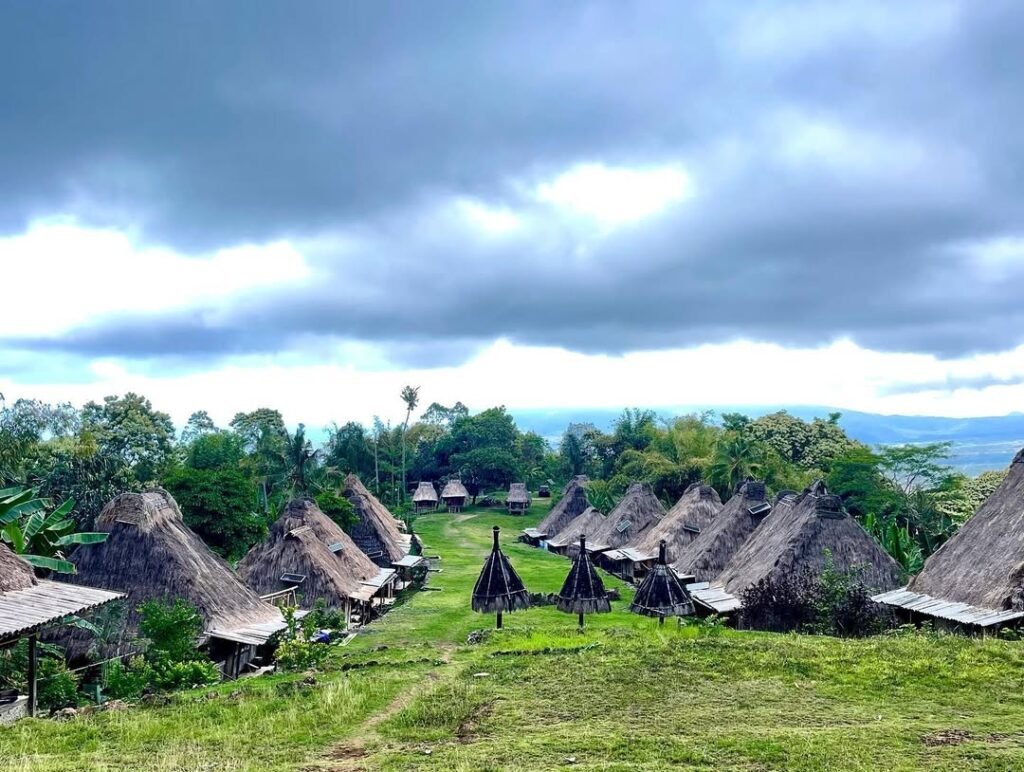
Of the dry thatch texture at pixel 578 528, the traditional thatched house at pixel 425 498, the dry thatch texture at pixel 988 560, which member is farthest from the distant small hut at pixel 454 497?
the dry thatch texture at pixel 988 560

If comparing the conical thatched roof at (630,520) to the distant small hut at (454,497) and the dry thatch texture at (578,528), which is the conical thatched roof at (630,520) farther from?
the distant small hut at (454,497)

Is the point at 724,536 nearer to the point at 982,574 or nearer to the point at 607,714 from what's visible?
the point at 982,574

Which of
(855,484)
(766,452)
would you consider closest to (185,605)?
(855,484)

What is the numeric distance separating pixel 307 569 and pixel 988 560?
21923 millimetres

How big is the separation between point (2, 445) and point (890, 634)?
110ft

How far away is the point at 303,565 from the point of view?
29.8 m

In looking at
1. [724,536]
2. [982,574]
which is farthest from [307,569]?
[982,574]

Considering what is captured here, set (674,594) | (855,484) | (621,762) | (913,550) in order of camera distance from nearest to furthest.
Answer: (621,762)
(674,594)
(913,550)
(855,484)

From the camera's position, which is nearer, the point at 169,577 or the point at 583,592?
the point at 169,577

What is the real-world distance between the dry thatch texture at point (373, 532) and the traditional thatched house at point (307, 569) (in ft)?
25.2

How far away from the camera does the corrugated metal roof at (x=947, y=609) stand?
1822cm

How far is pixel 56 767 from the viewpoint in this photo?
407 inches

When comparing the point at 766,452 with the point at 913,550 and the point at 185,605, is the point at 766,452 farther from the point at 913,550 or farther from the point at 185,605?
the point at 185,605

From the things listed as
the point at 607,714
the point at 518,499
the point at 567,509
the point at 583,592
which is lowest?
the point at 518,499
